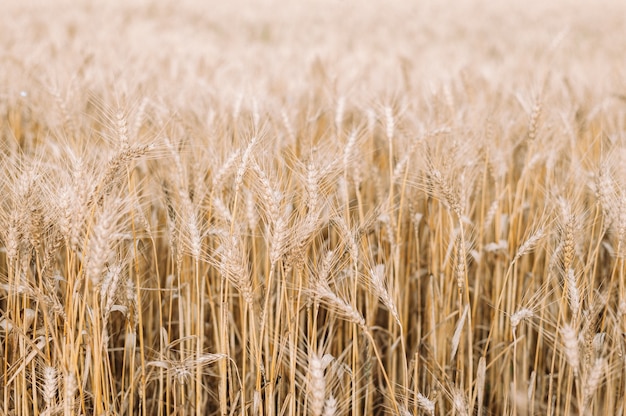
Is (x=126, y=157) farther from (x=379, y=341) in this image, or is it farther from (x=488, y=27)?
(x=488, y=27)

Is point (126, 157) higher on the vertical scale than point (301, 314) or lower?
higher

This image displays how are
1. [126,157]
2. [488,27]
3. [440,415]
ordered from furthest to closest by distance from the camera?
[488,27] → [440,415] → [126,157]

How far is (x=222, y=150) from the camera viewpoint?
1.75 m

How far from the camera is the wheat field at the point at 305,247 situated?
1.25m

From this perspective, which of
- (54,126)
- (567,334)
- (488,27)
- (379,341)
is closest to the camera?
(567,334)

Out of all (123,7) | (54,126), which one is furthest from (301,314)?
(123,7)

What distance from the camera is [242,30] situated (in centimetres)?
823

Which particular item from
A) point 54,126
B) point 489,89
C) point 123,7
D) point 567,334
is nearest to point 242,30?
point 123,7

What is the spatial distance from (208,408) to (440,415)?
71 cm

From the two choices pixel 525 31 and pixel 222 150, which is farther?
pixel 525 31

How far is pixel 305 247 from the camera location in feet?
4.44

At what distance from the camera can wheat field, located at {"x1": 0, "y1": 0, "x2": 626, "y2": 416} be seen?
4.11ft

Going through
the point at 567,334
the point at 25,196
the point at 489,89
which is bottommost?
the point at 567,334

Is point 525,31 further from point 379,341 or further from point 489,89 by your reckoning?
point 379,341
